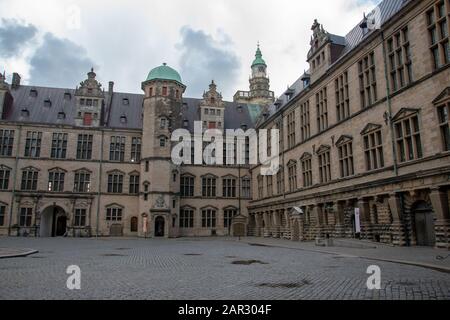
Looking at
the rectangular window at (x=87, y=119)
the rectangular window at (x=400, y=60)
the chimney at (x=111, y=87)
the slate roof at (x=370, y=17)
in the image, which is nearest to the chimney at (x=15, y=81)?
the rectangular window at (x=87, y=119)

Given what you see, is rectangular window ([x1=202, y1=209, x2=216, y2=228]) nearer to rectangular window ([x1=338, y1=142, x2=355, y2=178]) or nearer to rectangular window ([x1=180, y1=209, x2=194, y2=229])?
rectangular window ([x1=180, y1=209, x2=194, y2=229])

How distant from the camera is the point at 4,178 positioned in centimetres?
4584

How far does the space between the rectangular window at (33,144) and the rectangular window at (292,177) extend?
103ft

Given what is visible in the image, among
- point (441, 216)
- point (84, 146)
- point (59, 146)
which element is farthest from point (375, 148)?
point (59, 146)

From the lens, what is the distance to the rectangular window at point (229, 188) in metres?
52.2

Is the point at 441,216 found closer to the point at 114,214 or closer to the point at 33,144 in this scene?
the point at 114,214

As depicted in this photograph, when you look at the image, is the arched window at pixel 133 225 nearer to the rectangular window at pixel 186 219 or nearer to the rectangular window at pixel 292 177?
the rectangular window at pixel 186 219

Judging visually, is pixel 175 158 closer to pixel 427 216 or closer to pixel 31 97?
pixel 31 97

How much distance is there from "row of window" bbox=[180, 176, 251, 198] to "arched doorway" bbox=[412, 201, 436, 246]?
31509mm

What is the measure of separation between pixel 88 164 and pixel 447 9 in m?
42.0

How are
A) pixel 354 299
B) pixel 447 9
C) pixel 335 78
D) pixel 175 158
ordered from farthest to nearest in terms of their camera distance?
pixel 175 158, pixel 335 78, pixel 447 9, pixel 354 299
